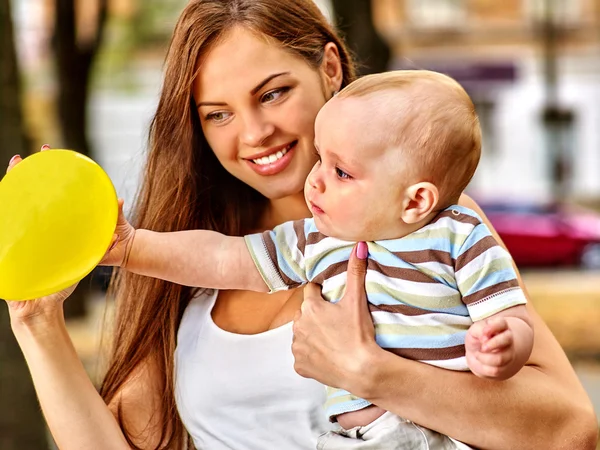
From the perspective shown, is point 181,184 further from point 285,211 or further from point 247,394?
point 247,394

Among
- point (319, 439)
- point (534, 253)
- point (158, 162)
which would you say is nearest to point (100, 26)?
point (534, 253)

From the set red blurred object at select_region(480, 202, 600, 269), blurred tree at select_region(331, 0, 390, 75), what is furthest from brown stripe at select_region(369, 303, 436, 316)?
red blurred object at select_region(480, 202, 600, 269)

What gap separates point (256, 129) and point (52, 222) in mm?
589

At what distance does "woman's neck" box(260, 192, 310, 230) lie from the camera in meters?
2.61

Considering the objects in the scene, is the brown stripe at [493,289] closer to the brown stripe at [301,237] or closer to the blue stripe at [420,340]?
the blue stripe at [420,340]

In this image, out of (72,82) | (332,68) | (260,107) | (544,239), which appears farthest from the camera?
(544,239)

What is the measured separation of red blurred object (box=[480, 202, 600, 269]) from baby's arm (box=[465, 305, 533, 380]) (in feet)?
45.3

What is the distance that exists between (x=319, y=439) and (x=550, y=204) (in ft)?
50.8

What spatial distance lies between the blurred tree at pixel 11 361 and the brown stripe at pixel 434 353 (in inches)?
116

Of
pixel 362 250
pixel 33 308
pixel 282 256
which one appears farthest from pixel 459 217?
pixel 33 308

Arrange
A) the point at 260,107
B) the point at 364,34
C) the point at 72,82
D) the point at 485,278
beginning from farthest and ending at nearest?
1. the point at 72,82
2. the point at 364,34
3. the point at 260,107
4. the point at 485,278

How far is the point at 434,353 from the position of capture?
6.48 ft

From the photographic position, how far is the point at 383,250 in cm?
199

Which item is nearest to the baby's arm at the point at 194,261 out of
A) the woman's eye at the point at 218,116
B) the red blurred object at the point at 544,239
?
the woman's eye at the point at 218,116
